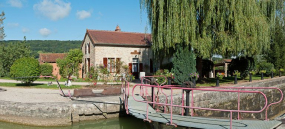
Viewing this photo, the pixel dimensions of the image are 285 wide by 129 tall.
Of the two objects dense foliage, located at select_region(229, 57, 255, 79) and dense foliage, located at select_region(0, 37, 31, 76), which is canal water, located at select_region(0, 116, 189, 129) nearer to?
dense foliage, located at select_region(229, 57, 255, 79)

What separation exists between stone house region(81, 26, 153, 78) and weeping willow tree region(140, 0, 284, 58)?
24.3 feet

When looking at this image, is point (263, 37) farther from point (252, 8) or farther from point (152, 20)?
point (152, 20)

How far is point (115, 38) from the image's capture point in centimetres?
2131

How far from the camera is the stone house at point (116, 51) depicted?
1994 centimetres

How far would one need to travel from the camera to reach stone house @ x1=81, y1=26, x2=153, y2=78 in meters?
19.9

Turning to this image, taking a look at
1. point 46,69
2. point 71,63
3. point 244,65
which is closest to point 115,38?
point 71,63

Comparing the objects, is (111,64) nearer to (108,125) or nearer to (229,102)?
(229,102)

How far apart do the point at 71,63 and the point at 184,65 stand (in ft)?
42.4

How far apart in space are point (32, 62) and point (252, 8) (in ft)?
47.3

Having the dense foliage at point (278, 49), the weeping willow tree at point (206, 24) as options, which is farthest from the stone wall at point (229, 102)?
the dense foliage at point (278, 49)

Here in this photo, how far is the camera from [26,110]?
25.0 feet

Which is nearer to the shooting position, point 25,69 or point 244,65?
point 25,69

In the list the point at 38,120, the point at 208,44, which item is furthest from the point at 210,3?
the point at 38,120

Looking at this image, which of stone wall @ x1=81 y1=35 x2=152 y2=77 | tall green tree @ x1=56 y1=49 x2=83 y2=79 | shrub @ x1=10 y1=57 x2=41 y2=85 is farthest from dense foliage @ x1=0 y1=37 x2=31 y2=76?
shrub @ x1=10 y1=57 x2=41 y2=85
